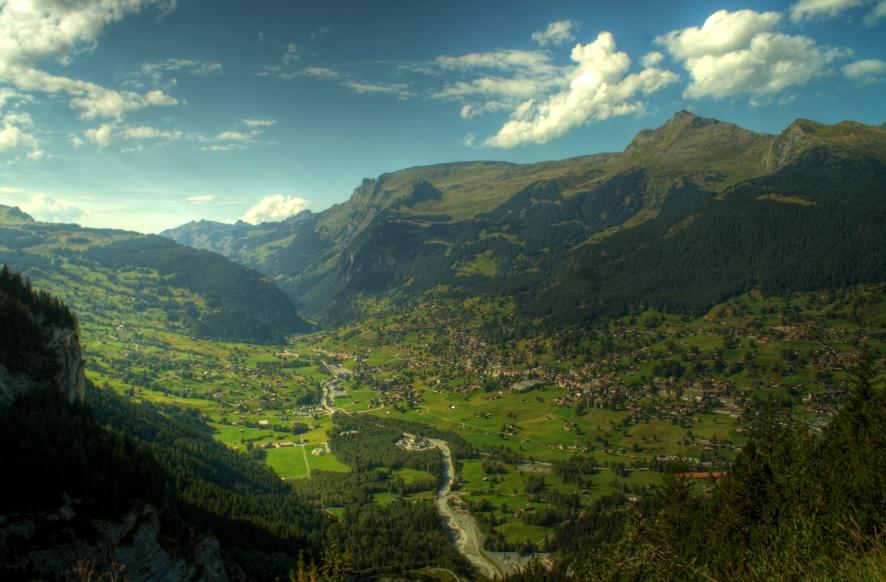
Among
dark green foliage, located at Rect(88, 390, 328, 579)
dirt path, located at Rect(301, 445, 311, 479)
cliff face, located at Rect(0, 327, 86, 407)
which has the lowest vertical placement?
dirt path, located at Rect(301, 445, 311, 479)

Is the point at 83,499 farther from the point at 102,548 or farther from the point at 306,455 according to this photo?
the point at 306,455

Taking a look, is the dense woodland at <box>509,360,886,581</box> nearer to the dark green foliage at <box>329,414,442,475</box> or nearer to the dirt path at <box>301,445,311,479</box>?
the dark green foliage at <box>329,414,442,475</box>

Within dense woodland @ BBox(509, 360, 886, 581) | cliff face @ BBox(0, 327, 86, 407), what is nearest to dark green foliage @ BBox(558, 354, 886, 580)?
dense woodland @ BBox(509, 360, 886, 581)

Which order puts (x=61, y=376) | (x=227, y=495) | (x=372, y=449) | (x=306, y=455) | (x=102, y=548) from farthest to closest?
(x=372, y=449), (x=306, y=455), (x=227, y=495), (x=61, y=376), (x=102, y=548)

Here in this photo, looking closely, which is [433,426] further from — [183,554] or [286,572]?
[183,554]

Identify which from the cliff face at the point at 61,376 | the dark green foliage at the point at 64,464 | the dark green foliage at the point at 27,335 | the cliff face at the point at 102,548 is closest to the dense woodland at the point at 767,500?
the cliff face at the point at 102,548

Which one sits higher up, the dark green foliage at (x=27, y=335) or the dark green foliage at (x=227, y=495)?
the dark green foliage at (x=27, y=335)

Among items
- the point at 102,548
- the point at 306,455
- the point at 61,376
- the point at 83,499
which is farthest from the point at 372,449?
the point at 102,548

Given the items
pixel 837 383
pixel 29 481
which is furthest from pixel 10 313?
pixel 837 383

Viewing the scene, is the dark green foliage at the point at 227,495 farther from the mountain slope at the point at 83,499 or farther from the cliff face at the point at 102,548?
the cliff face at the point at 102,548
